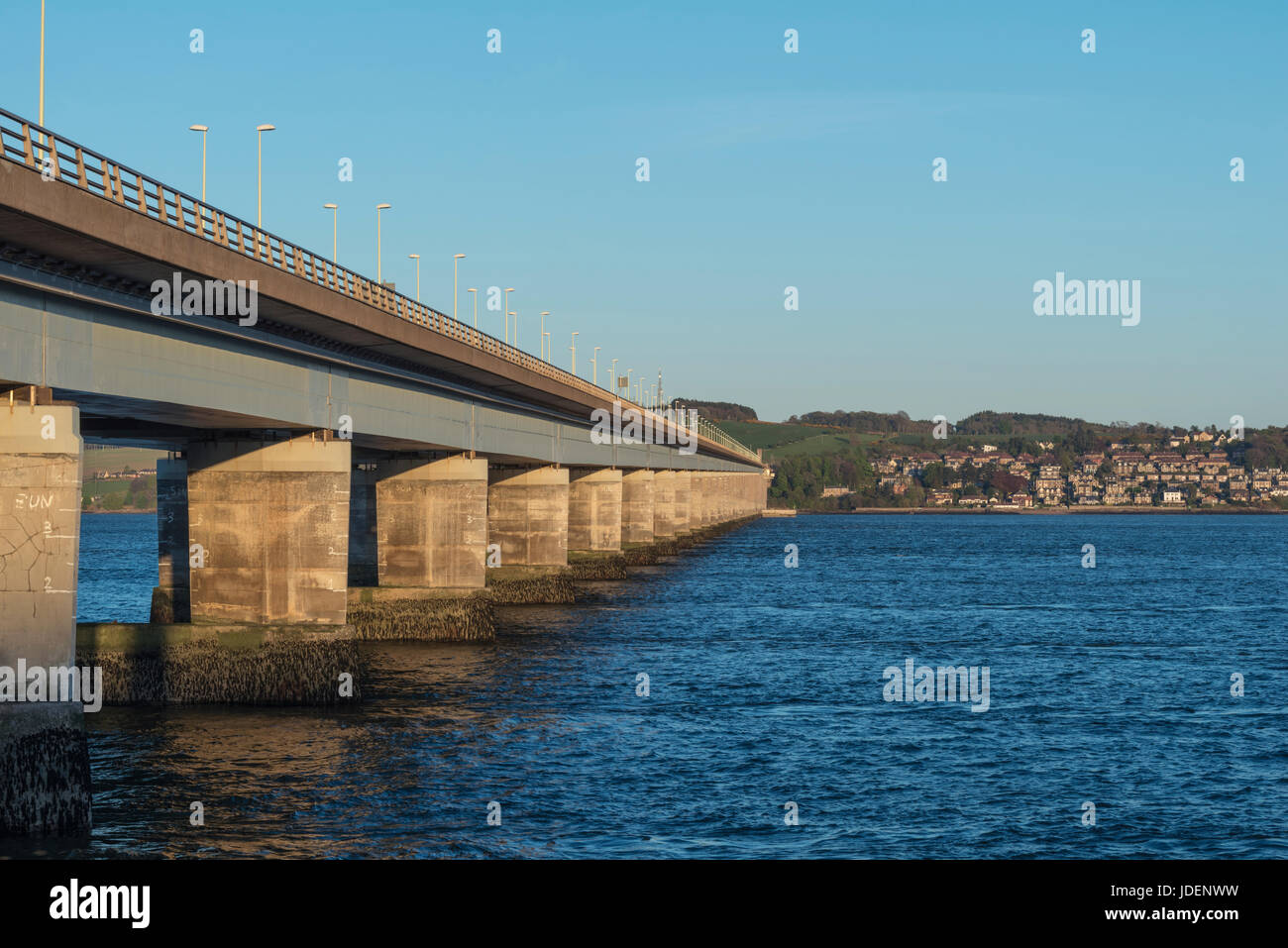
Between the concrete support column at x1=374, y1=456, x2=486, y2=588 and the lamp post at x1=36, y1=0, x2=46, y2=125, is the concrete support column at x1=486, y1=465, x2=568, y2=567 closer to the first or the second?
the concrete support column at x1=374, y1=456, x2=486, y2=588

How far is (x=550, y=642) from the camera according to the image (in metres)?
49.9

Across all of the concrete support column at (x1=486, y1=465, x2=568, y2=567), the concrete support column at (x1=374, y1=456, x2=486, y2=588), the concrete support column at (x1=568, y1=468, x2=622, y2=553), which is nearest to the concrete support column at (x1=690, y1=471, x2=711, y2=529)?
the concrete support column at (x1=568, y1=468, x2=622, y2=553)

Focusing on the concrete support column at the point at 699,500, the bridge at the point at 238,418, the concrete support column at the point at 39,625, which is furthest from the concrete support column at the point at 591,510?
the concrete support column at the point at 39,625

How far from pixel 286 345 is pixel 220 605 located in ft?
23.2

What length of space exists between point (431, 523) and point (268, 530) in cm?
1596

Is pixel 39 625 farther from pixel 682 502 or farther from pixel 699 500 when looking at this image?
pixel 699 500

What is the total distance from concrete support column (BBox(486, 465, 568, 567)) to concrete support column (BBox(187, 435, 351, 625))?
3320 centimetres

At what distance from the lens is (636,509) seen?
11344 centimetres

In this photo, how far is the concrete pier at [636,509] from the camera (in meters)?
112

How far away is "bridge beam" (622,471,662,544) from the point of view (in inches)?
4424

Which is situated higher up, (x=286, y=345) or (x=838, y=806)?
(x=286, y=345)

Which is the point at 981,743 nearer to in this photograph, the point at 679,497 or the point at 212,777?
the point at 212,777

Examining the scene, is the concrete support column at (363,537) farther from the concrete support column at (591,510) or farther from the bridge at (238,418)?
the concrete support column at (591,510)

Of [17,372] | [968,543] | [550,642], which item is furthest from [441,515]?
[968,543]
